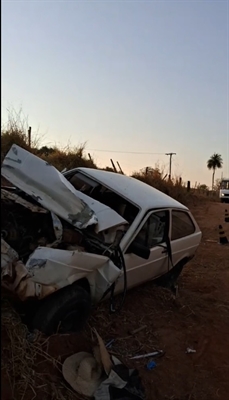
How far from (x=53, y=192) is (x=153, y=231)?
1.61 metres

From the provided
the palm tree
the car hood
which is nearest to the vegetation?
the car hood

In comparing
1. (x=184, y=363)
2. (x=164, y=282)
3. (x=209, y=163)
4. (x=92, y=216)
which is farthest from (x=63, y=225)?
(x=209, y=163)

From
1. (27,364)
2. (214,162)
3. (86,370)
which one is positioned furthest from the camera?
(214,162)

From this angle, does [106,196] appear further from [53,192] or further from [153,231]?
[53,192]

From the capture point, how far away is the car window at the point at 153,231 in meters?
4.95

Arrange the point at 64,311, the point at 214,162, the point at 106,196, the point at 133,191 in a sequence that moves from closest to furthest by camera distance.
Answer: the point at 64,311 < the point at 106,196 < the point at 133,191 < the point at 214,162

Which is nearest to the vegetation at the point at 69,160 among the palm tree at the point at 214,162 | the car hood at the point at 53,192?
the car hood at the point at 53,192

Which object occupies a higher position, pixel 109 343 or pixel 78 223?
pixel 78 223

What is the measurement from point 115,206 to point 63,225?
4.09ft

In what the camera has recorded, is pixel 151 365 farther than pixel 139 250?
No

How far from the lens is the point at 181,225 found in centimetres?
605

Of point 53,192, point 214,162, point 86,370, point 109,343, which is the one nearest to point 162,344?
point 109,343

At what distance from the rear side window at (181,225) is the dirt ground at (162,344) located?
1056 millimetres

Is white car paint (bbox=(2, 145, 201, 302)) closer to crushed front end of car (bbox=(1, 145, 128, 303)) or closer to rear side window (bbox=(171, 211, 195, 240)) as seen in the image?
crushed front end of car (bbox=(1, 145, 128, 303))
